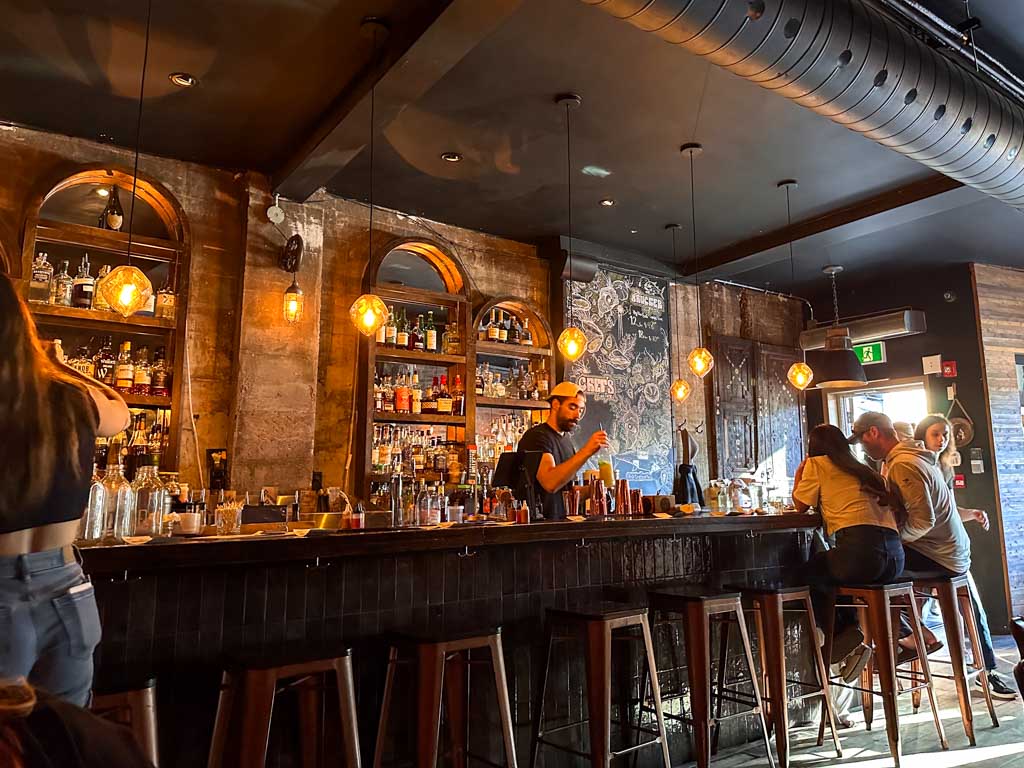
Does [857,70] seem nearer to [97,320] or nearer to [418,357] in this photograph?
[418,357]

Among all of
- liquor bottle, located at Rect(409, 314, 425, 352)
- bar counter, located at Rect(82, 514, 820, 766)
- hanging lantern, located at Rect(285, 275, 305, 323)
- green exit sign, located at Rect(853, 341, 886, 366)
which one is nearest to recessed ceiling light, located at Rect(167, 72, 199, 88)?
hanging lantern, located at Rect(285, 275, 305, 323)

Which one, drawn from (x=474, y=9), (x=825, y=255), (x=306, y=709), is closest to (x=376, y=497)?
(x=306, y=709)

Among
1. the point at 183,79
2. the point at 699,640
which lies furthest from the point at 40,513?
the point at 183,79

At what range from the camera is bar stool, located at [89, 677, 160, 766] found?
197 cm

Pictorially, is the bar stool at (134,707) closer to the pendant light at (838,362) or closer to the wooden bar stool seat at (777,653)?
the wooden bar stool seat at (777,653)

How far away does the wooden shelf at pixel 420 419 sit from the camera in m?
5.52

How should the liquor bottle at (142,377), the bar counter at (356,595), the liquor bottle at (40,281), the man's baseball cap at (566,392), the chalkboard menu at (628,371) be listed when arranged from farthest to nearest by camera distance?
the chalkboard menu at (628,371) < the liquor bottle at (142,377) < the man's baseball cap at (566,392) < the liquor bottle at (40,281) < the bar counter at (356,595)

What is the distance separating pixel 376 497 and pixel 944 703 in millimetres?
3917

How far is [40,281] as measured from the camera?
4.42m

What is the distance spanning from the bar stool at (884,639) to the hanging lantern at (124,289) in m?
4.01

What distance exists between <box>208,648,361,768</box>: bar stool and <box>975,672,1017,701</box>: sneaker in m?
4.22

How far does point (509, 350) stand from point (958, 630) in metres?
3.79

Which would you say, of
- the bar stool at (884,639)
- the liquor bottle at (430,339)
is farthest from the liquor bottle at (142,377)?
the bar stool at (884,639)

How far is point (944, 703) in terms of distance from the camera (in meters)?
4.53
